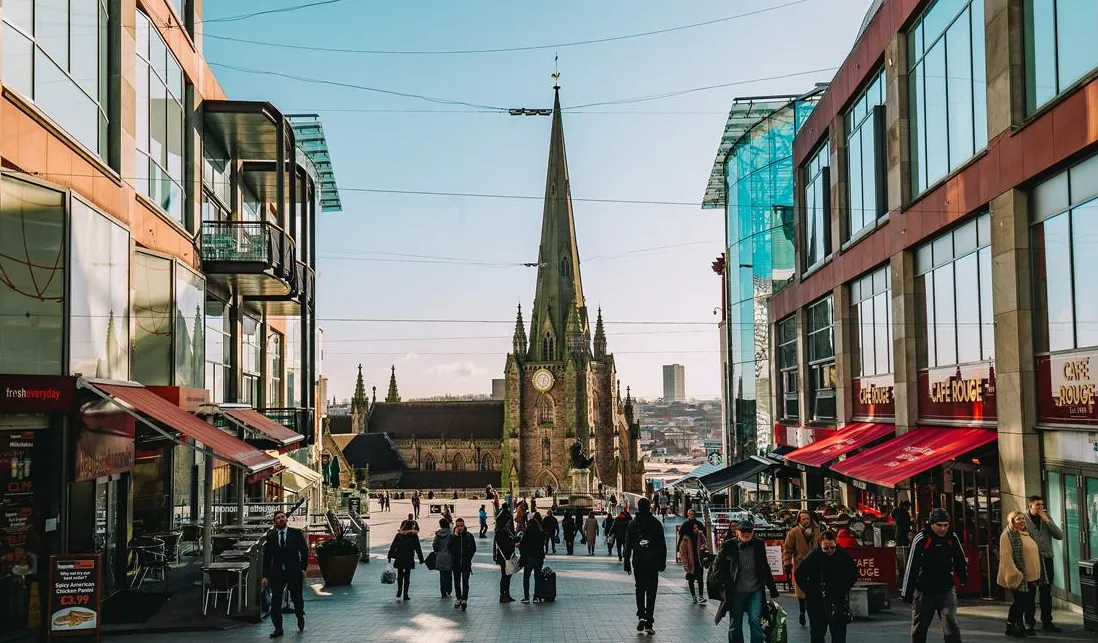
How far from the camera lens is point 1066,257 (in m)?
14.5

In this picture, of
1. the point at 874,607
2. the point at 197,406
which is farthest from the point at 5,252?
the point at 874,607

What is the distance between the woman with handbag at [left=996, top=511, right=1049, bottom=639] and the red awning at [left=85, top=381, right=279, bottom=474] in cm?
1004

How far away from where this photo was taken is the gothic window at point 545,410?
114250 mm

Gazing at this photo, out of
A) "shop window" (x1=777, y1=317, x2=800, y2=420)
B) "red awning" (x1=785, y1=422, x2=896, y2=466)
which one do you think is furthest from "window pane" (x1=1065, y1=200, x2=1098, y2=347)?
"shop window" (x1=777, y1=317, x2=800, y2=420)

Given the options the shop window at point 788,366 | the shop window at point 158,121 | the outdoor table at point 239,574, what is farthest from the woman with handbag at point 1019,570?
the shop window at point 788,366

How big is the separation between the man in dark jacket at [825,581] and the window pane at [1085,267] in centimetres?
533

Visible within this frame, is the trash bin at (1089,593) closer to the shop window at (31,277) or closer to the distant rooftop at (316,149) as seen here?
the shop window at (31,277)

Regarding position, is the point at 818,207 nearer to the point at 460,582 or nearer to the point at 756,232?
the point at 756,232

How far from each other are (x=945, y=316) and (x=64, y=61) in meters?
15.5

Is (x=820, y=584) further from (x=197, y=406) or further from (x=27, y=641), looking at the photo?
(x=197, y=406)

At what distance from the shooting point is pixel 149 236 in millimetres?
19969

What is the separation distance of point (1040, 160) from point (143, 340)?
15245mm

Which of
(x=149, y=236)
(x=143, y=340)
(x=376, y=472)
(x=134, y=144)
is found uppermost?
(x=134, y=144)

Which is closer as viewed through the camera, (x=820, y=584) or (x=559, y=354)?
(x=820, y=584)
